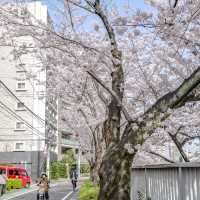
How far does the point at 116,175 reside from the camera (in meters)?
7.47

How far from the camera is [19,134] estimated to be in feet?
189

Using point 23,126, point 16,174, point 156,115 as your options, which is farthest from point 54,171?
point 156,115

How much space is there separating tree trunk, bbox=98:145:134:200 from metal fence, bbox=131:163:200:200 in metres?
0.83

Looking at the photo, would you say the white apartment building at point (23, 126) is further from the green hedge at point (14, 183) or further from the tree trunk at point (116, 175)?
the tree trunk at point (116, 175)

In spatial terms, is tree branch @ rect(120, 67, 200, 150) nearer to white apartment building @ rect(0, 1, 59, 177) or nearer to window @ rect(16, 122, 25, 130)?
white apartment building @ rect(0, 1, 59, 177)

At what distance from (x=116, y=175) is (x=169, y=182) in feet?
4.57

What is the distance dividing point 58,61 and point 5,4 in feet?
9.73

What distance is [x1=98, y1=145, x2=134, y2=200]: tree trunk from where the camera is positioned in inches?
291

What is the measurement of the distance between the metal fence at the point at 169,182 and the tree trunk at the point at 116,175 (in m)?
0.83

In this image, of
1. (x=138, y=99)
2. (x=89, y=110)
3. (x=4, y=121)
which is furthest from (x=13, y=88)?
(x=138, y=99)

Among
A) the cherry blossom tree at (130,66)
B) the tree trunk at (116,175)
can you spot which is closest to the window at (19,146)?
the cherry blossom tree at (130,66)

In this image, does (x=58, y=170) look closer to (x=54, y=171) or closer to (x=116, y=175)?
(x=54, y=171)

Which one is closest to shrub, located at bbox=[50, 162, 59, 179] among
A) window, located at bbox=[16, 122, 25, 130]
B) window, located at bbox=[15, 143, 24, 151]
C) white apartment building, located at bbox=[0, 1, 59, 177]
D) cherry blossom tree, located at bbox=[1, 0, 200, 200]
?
white apartment building, located at bbox=[0, 1, 59, 177]

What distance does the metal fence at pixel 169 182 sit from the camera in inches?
273
